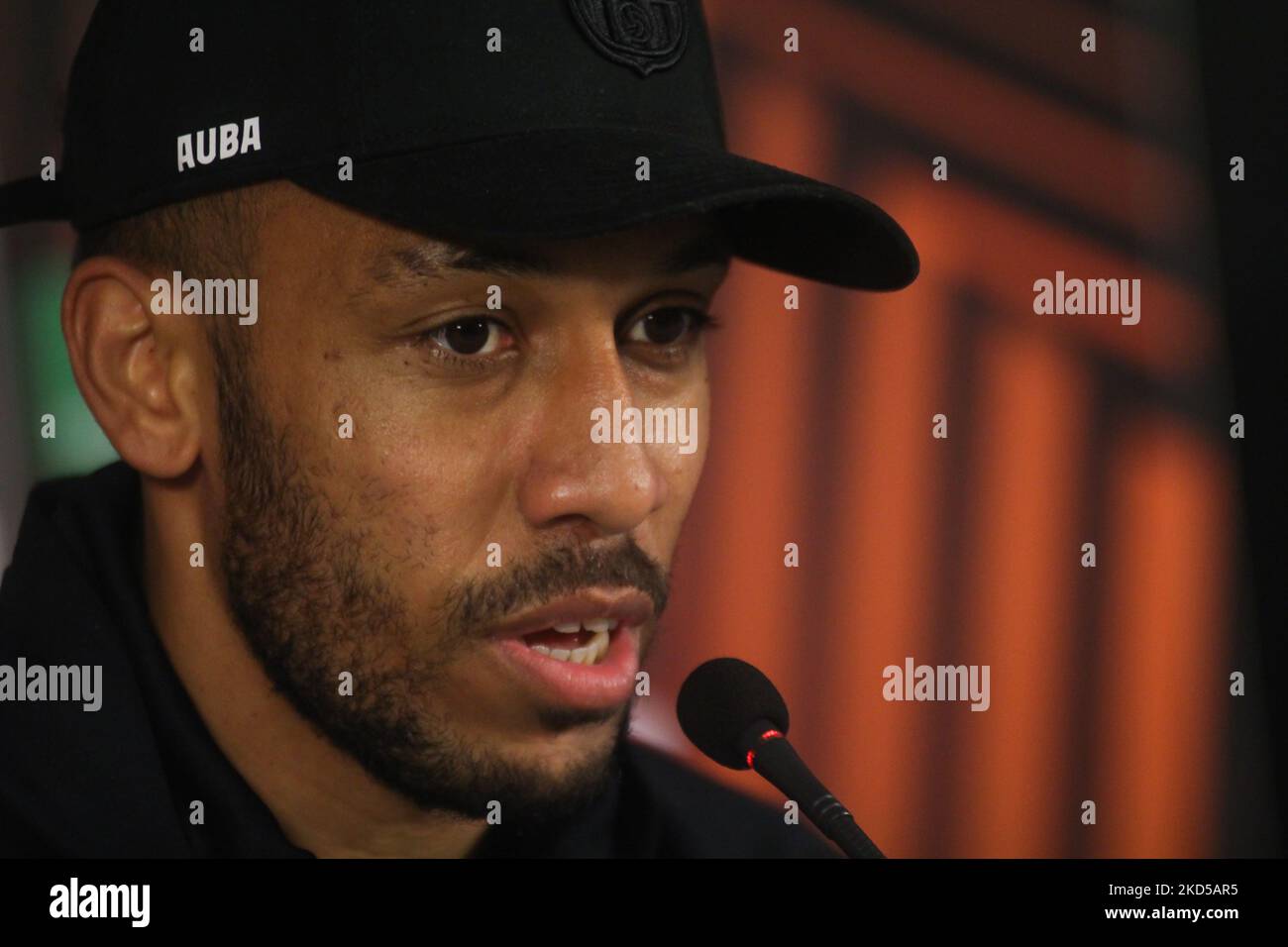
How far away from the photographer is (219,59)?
112 cm

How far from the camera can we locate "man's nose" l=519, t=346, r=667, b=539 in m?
1.16

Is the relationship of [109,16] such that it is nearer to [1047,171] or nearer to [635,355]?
[635,355]

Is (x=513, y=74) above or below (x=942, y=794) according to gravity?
above

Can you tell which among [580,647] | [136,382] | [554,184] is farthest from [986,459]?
[136,382]

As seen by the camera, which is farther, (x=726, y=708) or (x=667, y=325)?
(x=667, y=325)

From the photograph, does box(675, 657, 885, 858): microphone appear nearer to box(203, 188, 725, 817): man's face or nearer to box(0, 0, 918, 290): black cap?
box(203, 188, 725, 817): man's face

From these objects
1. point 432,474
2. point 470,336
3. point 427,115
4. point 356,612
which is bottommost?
point 356,612

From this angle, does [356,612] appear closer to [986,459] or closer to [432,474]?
[432,474]

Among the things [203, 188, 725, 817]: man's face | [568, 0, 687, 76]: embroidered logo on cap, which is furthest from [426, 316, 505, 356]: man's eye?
[568, 0, 687, 76]: embroidered logo on cap

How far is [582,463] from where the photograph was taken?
1.16m

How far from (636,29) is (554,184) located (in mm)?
186
